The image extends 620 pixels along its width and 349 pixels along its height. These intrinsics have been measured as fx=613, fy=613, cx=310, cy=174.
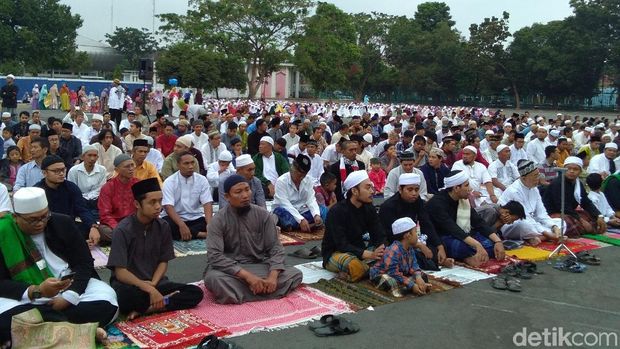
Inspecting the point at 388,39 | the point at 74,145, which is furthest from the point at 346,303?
the point at 388,39

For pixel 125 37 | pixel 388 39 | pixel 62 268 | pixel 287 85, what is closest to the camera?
pixel 62 268

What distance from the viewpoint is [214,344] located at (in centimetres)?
362

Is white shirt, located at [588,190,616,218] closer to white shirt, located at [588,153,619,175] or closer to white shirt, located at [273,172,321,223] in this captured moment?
white shirt, located at [588,153,619,175]

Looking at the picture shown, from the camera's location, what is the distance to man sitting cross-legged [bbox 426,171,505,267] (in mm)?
5840

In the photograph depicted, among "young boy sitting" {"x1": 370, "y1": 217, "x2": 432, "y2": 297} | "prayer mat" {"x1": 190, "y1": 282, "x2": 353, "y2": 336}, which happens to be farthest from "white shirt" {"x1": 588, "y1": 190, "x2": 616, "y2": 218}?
"prayer mat" {"x1": 190, "y1": 282, "x2": 353, "y2": 336}

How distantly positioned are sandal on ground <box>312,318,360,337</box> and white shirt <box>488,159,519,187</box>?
5368mm

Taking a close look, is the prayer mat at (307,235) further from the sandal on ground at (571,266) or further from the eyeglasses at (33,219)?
the eyeglasses at (33,219)

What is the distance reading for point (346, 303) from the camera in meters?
4.66

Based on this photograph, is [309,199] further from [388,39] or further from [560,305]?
[388,39]

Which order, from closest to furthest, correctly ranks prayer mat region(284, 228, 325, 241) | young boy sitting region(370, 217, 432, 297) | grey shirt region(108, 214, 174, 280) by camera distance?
grey shirt region(108, 214, 174, 280)
young boy sitting region(370, 217, 432, 297)
prayer mat region(284, 228, 325, 241)

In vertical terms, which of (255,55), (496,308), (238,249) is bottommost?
(496,308)

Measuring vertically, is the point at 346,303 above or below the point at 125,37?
below

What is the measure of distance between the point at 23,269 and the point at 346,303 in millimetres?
2260

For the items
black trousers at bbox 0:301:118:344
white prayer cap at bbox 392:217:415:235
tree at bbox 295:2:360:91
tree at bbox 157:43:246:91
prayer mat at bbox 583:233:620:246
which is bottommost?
prayer mat at bbox 583:233:620:246
